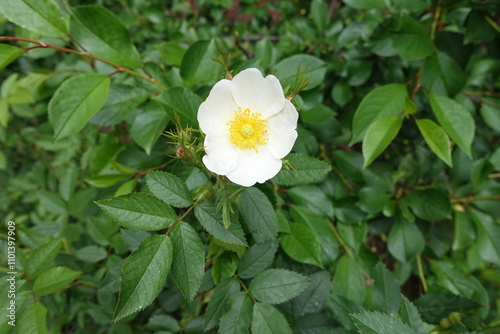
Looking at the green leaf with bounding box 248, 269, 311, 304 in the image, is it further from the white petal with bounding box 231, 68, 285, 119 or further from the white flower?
the white petal with bounding box 231, 68, 285, 119

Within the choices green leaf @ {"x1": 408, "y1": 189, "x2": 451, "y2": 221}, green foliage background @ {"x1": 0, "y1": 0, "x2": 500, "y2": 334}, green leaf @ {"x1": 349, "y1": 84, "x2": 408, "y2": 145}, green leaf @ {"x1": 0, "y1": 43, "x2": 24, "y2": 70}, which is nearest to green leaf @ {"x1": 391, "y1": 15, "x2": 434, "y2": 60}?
green foliage background @ {"x1": 0, "y1": 0, "x2": 500, "y2": 334}

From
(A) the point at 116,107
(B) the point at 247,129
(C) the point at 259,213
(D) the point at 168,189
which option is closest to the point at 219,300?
(C) the point at 259,213

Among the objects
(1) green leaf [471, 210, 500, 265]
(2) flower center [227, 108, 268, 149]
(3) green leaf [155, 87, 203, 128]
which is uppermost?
(3) green leaf [155, 87, 203, 128]

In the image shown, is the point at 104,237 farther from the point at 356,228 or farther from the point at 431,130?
the point at 431,130

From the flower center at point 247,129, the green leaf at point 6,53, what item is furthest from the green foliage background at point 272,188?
the flower center at point 247,129

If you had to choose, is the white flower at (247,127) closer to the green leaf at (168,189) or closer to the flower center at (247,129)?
the flower center at (247,129)

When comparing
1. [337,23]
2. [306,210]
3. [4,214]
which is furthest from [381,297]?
[4,214]
